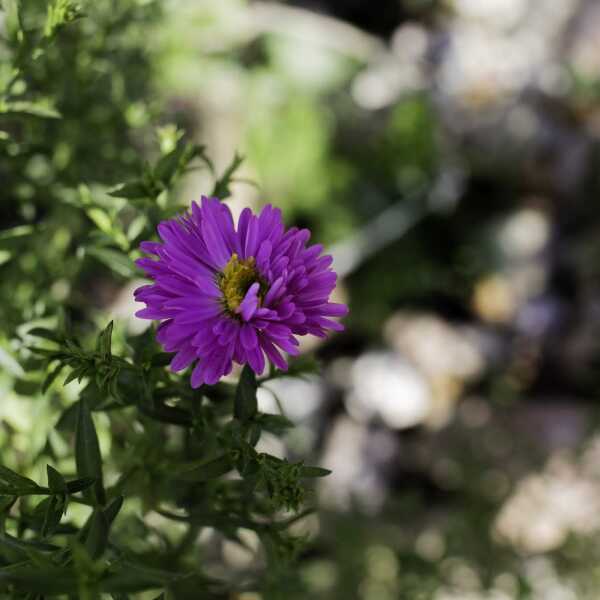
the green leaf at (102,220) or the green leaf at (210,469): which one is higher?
the green leaf at (102,220)

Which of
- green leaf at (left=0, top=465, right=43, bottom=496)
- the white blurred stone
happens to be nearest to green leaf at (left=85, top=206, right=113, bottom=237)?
green leaf at (left=0, top=465, right=43, bottom=496)

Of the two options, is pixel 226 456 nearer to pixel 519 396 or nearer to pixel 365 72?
pixel 519 396

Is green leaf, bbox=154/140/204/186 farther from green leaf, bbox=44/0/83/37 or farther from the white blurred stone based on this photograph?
the white blurred stone

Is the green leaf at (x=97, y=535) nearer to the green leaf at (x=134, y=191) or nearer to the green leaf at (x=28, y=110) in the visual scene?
the green leaf at (x=134, y=191)

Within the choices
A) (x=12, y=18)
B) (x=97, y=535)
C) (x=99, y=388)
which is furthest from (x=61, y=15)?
(x=97, y=535)

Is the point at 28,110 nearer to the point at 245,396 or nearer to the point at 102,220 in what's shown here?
the point at 102,220

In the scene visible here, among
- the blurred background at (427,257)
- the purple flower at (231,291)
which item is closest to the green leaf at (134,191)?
the purple flower at (231,291)
